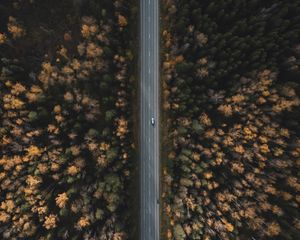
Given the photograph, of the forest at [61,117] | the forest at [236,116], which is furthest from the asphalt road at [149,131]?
the forest at [61,117]

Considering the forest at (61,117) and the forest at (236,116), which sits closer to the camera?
the forest at (61,117)

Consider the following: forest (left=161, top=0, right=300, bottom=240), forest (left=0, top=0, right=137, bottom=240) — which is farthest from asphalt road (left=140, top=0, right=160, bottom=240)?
forest (left=0, top=0, right=137, bottom=240)

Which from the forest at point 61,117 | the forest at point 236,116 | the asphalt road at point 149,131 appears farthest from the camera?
the asphalt road at point 149,131

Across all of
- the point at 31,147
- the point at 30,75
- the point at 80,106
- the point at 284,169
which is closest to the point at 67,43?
the point at 30,75

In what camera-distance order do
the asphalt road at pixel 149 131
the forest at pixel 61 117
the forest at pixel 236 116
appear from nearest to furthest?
the forest at pixel 61 117
the forest at pixel 236 116
the asphalt road at pixel 149 131

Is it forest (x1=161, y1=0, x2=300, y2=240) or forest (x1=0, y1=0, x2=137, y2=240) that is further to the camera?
forest (x1=161, y1=0, x2=300, y2=240)

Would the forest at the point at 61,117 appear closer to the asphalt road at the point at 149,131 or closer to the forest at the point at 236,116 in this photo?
the asphalt road at the point at 149,131

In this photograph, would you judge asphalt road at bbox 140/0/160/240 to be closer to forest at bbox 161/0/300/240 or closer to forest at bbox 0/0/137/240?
forest at bbox 161/0/300/240

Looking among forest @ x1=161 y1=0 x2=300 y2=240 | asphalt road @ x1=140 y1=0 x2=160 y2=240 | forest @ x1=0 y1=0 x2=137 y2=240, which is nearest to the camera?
forest @ x1=0 y1=0 x2=137 y2=240
